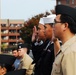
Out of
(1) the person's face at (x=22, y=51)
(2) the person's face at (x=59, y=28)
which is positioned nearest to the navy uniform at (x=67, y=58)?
(2) the person's face at (x=59, y=28)

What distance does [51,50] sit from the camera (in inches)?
208

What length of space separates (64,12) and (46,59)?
5.71 ft

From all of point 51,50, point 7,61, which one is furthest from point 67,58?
point 7,61

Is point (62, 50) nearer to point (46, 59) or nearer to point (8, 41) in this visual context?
point (46, 59)

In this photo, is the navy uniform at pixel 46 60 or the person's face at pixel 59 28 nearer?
the person's face at pixel 59 28

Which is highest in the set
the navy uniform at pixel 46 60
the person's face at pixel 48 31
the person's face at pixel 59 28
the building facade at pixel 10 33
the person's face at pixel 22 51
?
the person's face at pixel 59 28

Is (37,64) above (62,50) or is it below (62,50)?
below

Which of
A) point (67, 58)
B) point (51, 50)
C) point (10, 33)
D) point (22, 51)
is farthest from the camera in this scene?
point (10, 33)

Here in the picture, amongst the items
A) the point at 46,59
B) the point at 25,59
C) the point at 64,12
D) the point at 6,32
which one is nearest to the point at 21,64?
the point at 25,59

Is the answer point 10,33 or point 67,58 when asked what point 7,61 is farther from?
point 10,33

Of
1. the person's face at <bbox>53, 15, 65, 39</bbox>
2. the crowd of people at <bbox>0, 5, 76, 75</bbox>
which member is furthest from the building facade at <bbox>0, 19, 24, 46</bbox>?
the person's face at <bbox>53, 15, 65, 39</bbox>

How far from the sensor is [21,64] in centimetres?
721

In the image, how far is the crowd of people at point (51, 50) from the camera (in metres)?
3.50

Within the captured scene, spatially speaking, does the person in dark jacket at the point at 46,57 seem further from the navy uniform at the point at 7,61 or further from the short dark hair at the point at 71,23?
the short dark hair at the point at 71,23
